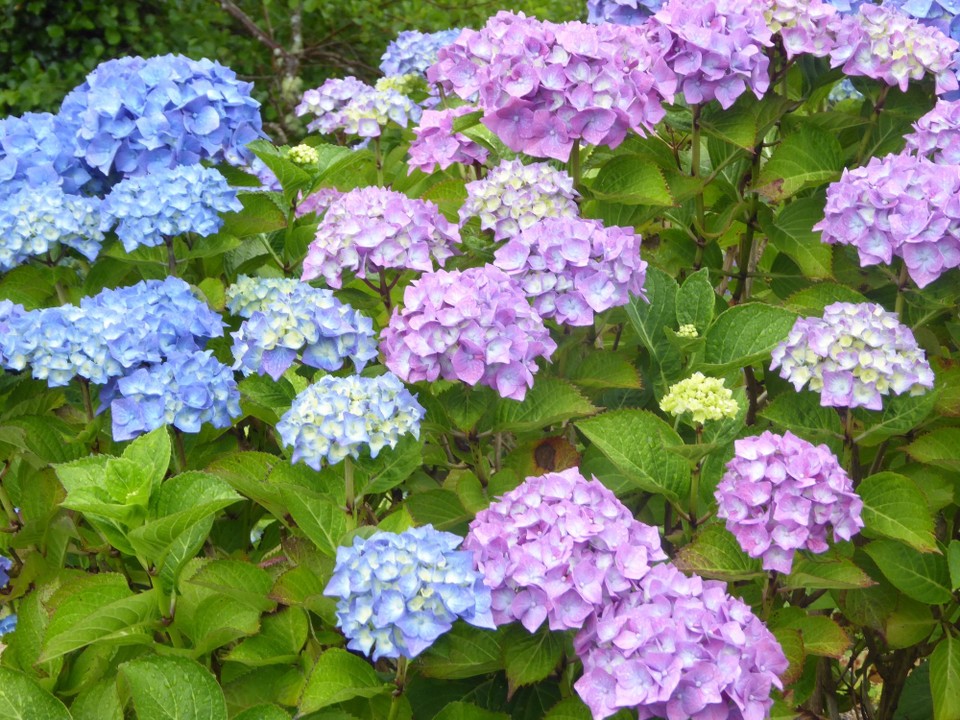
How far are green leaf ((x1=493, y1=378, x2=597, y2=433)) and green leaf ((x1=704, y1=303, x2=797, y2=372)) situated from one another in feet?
0.83

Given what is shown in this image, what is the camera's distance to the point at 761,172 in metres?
2.20

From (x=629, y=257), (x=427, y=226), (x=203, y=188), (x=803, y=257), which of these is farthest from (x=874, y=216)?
(x=203, y=188)

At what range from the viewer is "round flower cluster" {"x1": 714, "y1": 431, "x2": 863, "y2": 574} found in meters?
1.57

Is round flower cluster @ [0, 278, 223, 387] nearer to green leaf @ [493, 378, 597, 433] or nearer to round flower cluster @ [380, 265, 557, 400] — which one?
round flower cluster @ [380, 265, 557, 400]

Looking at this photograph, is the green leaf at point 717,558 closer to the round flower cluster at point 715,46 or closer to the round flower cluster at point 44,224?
the round flower cluster at point 715,46

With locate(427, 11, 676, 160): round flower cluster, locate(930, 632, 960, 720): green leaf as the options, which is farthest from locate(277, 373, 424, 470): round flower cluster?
locate(930, 632, 960, 720): green leaf

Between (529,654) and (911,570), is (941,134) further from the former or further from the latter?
(529,654)

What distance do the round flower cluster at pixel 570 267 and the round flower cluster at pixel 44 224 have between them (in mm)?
774

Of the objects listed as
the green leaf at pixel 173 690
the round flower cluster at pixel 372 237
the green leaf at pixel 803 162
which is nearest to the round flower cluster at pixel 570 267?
the round flower cluster at pixel 372 237

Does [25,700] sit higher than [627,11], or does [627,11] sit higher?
[627,11]

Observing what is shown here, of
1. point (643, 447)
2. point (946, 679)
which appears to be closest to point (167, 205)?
point (643, 447)

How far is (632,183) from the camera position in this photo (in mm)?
2039

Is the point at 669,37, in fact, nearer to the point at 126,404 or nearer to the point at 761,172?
the point at 761,172

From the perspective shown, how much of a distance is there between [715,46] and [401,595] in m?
1.07
